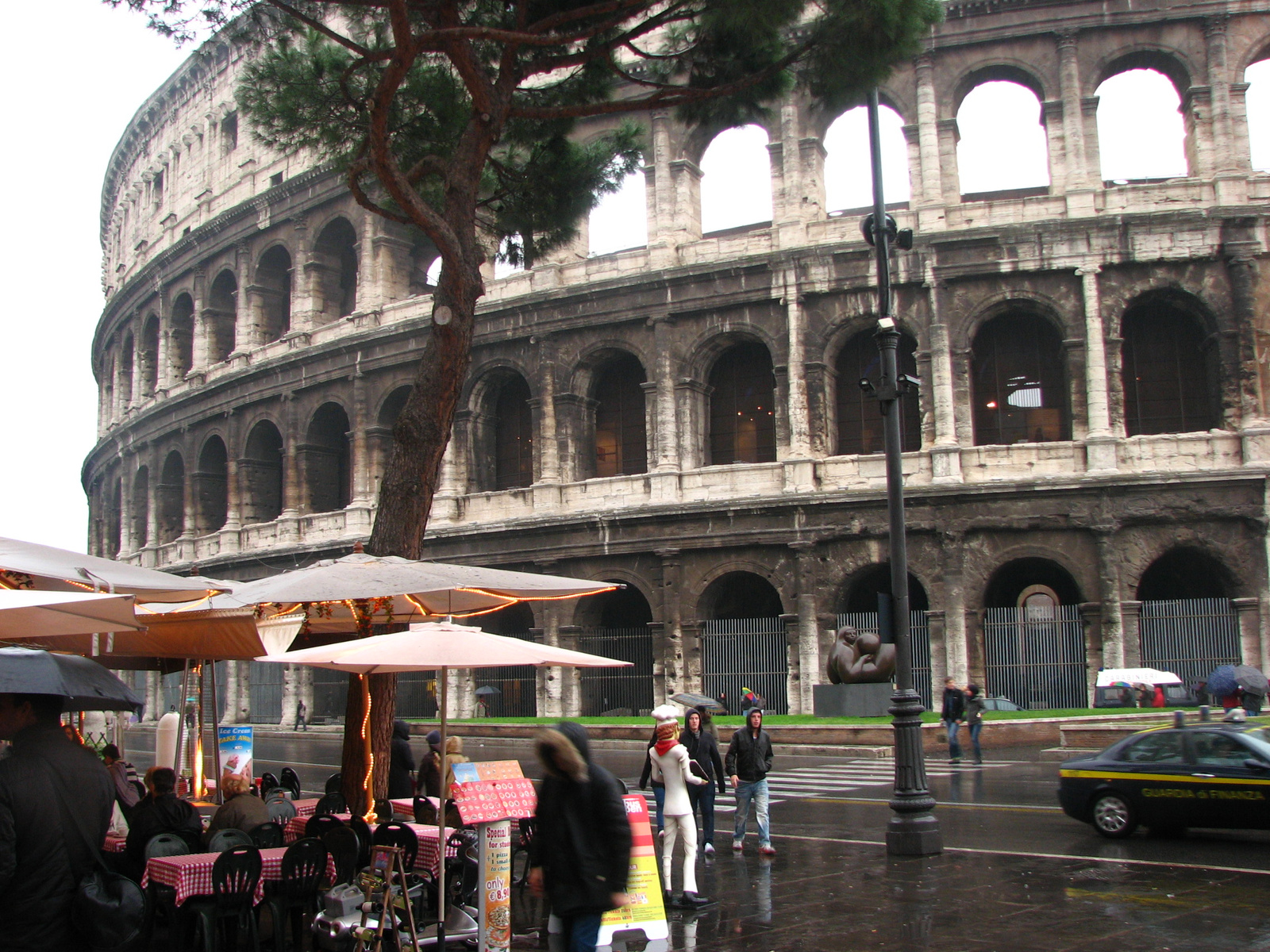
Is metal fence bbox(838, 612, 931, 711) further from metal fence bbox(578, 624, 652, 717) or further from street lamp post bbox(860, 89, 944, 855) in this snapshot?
street lamp post bbox(860, 89, 944, 855)

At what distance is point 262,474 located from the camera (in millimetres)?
29641

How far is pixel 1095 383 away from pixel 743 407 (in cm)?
661

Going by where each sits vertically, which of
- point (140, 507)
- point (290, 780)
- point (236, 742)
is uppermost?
point (140, 507)

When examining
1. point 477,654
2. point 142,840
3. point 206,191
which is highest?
point 206,191

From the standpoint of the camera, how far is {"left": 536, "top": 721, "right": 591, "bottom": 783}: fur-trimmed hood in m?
4.79

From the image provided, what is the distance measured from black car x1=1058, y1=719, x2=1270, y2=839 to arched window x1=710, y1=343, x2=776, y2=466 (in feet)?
43.5

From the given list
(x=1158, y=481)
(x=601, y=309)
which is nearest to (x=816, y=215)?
(x=601, y=309)

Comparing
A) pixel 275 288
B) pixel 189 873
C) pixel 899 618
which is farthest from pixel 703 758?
pixel 275 288

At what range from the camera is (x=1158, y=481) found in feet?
64.1

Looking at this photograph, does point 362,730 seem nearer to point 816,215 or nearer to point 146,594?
point 146,594

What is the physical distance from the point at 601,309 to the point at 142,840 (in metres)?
17.4

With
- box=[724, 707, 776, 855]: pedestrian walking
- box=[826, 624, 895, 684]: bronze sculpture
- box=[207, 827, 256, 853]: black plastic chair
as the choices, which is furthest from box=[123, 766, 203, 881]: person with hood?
box=[826, 624, 895, 684]: bronze sculpture

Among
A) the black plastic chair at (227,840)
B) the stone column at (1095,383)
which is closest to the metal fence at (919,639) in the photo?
the stone column at (1095,383)

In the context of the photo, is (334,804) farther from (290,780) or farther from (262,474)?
(262,474)
